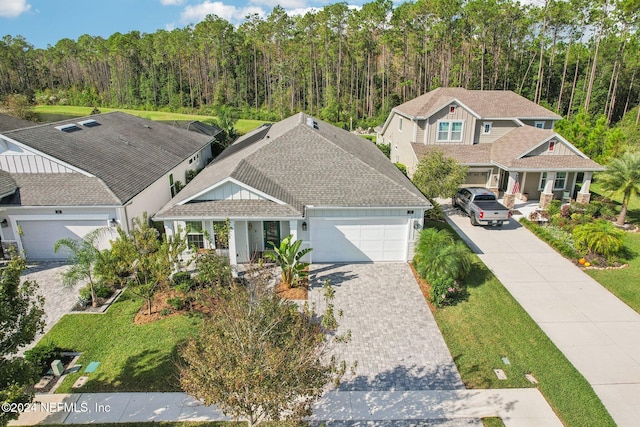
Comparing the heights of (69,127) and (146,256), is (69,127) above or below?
above

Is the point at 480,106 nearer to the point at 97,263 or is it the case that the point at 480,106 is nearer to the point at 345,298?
the point at 345,298

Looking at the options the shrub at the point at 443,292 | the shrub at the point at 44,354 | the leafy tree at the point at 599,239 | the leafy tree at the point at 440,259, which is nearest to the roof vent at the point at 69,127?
the shrub at the point at 44,354

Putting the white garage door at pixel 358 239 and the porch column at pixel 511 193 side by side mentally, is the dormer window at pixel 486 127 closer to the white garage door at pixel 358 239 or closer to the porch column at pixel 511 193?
the porch column at pixel 511 193

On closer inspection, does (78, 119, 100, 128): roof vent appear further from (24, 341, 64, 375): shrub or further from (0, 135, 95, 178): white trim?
(24, 341, 64, 375): shrub

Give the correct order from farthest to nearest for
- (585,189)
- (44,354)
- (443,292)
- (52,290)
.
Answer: (585,189) → (52,290) → (443,292) → (44,354)

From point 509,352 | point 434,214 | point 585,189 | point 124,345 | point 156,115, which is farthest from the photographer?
point 156,115

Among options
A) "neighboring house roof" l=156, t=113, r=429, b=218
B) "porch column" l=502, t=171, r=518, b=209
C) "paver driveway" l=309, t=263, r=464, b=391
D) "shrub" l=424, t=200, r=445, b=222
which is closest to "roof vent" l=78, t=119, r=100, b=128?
"neighboring house roof" l=156, t=113, r=429, b=218

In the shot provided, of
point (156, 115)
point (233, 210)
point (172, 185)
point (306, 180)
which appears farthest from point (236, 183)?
point (156, 115)

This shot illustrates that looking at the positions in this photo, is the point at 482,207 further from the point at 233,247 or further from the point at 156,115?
the point at 156,115
